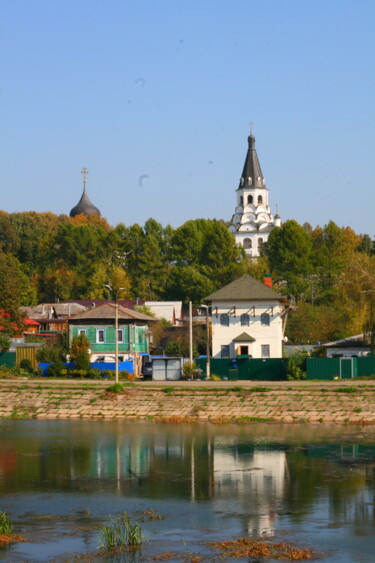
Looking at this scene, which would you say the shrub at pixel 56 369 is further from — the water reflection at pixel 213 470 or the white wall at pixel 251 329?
→ the water reflection at pixel 213 470

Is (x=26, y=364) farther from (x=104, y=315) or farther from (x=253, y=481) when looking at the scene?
(x=253, y=481)

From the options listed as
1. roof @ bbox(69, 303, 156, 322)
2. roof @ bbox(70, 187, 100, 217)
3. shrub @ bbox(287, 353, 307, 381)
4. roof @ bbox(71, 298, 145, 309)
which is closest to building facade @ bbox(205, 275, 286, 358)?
roof @ bbox(69, 303, 156, 322)

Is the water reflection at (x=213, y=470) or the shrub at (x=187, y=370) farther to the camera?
the shrub at (x=187, y=370)

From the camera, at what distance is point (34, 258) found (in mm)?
141125

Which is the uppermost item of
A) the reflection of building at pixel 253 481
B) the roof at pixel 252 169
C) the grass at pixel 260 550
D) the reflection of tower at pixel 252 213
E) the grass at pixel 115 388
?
the roof at pixel 252 169

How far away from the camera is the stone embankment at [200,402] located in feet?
171

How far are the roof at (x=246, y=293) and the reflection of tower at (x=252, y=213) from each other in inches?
3057

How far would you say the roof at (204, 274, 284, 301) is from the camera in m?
79.1

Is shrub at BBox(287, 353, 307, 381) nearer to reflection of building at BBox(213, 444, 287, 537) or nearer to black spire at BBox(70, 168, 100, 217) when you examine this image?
reflection of building at BBox(213, 444, 287, 537)

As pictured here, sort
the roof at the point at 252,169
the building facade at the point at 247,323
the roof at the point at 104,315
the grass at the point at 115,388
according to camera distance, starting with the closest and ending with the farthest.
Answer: the grass at the point at 115,388, the roof at the point at 104,315, the building facade at the point at 247,323, the roof at the point at 252,169

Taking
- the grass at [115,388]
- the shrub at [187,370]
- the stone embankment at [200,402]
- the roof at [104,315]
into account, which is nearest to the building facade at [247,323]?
the roof at [104,315]

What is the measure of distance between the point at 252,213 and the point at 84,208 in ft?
156

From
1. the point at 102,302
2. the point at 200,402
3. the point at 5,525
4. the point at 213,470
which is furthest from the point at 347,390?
the point at 102,302

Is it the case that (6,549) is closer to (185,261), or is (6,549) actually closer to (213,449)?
(213,449)
